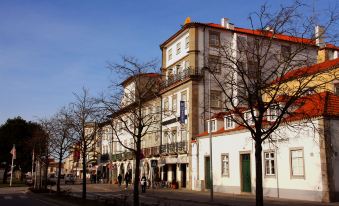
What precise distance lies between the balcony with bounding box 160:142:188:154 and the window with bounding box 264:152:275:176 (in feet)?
45.8

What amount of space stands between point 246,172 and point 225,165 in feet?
9.64

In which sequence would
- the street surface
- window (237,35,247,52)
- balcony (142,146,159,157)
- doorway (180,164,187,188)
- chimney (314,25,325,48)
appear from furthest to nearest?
balcony (142,146,159,157)
doorway (180,164,187,188)
the street surface
window (237,35,247,52)
chimney (314,25,325,48)

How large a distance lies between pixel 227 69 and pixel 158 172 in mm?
37814

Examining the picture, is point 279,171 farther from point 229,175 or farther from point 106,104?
point 106,104

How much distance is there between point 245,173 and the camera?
3331cm

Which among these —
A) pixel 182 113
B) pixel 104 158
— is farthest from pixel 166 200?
pixel 104 158

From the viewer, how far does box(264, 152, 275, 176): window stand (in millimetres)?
30266

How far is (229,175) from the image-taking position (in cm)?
3503

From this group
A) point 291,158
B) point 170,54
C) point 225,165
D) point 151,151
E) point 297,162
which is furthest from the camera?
point 151,151

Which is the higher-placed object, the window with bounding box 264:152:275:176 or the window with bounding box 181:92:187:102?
the window with bounding box 181:92:187:102

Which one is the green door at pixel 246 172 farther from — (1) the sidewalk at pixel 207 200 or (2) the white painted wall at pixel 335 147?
(2) the white painted wall at pixel 335 147

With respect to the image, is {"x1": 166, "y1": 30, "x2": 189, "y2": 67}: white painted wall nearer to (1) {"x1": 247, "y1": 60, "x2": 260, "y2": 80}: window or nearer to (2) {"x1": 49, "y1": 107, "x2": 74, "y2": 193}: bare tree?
(2) {"x1": 49, "y1": 107, "x2": 74, "y2": 193}: bare tree

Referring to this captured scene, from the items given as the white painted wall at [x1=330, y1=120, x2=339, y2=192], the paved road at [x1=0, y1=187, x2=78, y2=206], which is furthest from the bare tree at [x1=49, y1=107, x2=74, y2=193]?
the white painted wall at [x1=330, y1=120, x2=339, y2=192]

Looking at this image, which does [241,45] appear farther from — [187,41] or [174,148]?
[187,41]
